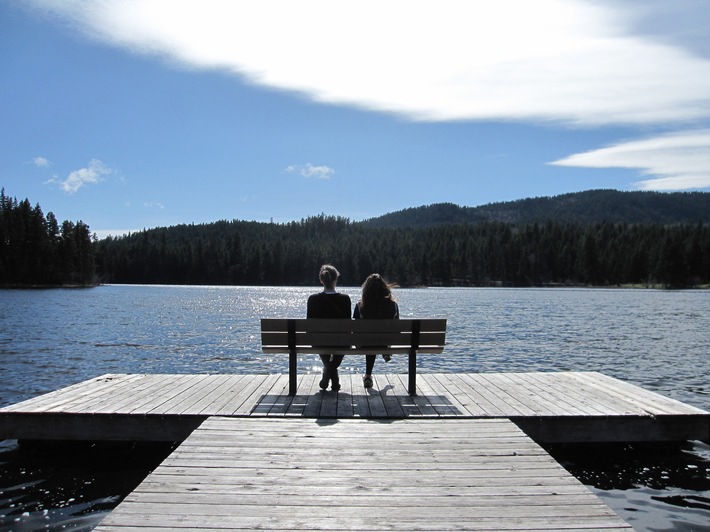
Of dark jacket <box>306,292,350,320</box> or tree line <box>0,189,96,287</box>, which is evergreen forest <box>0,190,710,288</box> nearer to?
tree line <box>0,189,96,287</box>

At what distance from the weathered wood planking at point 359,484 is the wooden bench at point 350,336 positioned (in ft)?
6.48

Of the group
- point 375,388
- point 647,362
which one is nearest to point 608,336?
point 647,362

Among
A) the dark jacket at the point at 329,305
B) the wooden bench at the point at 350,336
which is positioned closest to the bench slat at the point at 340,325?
the wooden bench at the point at 350,336

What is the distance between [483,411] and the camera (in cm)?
903

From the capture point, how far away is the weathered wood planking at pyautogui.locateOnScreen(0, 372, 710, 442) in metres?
8.62

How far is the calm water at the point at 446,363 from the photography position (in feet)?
25.6

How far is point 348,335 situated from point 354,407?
3.91ft

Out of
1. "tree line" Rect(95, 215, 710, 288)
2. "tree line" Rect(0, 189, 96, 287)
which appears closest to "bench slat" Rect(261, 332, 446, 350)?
"tree line" Rect(0, 189, 96, 287)

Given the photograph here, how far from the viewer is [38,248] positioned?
396 feet

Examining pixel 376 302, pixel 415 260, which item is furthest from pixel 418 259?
pixel 376 302

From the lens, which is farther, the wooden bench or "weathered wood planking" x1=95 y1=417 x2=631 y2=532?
the wooden bench

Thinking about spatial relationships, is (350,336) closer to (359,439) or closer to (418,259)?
(359,439)

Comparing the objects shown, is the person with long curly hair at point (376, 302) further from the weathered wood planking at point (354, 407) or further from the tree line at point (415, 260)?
the tree line at point (415, 260)

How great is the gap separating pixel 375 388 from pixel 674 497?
4.91m
